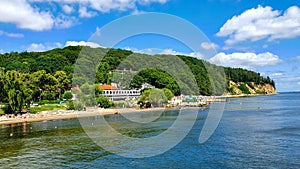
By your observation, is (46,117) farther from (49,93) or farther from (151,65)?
(151,65)

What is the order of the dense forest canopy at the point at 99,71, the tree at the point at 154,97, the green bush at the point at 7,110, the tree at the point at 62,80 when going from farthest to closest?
the tree at the point at 62,80 → the dense forest canopy at the point at 99,71 → the tree at the point at 154,97 → the green bush at the point at 7,110

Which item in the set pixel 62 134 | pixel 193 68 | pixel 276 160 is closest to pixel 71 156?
pixel 62 134

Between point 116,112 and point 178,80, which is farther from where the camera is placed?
point 178,80

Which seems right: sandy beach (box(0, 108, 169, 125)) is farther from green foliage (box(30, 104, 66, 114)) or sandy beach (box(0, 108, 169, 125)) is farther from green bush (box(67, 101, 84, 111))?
green foliage (box(30, 104, 66, 114))

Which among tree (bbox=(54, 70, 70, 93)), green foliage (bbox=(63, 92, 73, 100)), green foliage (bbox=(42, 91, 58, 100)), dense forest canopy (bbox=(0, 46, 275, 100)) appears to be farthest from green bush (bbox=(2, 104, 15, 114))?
tree (bbox=(54, 70, 70, 93))

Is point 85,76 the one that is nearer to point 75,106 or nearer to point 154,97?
point 154,97

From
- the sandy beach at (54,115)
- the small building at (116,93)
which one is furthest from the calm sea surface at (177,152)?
the small building at (116,93)

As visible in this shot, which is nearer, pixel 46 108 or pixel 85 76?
pixel 46 108

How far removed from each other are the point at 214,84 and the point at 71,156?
14290 centimetres

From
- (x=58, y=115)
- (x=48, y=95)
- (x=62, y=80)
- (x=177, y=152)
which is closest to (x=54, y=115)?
(x=58, y=115)

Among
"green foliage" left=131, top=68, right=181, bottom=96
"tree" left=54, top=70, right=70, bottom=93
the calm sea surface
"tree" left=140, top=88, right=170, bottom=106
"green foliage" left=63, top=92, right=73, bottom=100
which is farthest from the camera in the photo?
"green foliage" left=131, top=68, right=181, bottom=96

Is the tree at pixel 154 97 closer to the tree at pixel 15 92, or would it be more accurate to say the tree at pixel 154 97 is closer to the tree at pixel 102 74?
the tree at pixel 102 74

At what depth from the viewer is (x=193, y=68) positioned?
539ft

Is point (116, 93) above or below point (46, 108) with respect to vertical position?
above
